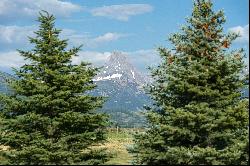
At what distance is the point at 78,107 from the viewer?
27719 mm

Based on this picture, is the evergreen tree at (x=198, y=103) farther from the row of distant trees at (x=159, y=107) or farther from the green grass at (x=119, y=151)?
the green grass at (x=119, y=151)

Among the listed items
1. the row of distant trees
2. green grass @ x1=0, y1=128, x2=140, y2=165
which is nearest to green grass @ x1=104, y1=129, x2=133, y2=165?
green grass @ x1=0, y1=128, x2=140, y2=165

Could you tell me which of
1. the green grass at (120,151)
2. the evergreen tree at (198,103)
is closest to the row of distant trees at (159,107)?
the evergreen tree at (198,103)

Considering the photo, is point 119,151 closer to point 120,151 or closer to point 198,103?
point 120,151

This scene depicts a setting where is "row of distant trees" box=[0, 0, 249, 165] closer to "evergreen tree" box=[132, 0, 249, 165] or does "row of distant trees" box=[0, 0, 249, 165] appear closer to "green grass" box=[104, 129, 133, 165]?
"evergreen tree" box=[132, 0, 249, 165]

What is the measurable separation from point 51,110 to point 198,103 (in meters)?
8.19

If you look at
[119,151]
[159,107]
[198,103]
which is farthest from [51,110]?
[119,151]

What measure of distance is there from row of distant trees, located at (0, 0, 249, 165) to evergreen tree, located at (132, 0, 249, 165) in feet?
0.16

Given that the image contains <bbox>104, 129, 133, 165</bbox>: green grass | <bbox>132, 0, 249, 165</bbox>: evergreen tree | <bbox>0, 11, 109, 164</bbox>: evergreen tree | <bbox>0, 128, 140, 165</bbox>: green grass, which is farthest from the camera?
<bbox>104, 129, 133, 165</bbox>: green grass

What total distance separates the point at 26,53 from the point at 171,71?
8.20 m

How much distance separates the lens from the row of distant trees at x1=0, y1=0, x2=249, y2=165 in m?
24.0

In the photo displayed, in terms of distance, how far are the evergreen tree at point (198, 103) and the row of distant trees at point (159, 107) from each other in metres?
0.05

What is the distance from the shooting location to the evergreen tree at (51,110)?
26.4 metres

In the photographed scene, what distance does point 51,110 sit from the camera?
27.3m
